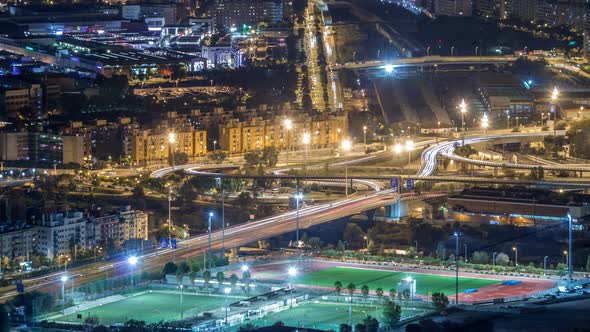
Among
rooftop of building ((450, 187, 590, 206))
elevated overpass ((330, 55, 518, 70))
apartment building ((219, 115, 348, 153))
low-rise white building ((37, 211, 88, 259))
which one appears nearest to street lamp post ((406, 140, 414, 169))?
apartment building ((219, 115, 348, 153))

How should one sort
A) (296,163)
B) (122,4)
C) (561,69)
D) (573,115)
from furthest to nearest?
(122,4), (561,69), (573,115), (296,163)

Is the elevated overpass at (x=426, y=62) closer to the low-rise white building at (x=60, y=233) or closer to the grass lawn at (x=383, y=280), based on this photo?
the low-rise white building at (x=60, y=233)

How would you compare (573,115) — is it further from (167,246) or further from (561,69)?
(167,246)

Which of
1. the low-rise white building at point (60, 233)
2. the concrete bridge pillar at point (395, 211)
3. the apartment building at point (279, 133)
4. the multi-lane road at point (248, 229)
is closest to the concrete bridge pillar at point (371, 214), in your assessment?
the multi-lane road at point (248, 229)

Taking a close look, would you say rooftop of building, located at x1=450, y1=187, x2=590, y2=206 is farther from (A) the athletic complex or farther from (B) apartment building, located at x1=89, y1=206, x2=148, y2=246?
(B) apartment building, located at x1=89, y1=206, x2=148, y2=246

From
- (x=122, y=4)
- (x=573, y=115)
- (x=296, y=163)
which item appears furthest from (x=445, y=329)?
(x=122, y=4)

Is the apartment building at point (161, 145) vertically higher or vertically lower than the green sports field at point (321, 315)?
higher

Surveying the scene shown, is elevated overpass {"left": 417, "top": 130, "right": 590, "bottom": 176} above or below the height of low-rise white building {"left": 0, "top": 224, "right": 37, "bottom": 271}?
above
